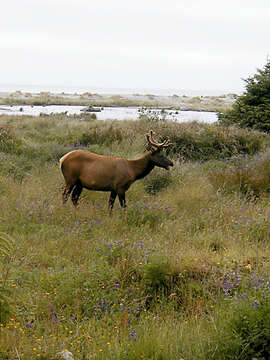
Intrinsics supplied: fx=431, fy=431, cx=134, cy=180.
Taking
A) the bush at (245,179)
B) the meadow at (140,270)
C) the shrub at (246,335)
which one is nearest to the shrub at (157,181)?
the meadow at (140,270)

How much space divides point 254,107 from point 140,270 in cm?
1354

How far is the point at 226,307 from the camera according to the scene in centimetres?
430

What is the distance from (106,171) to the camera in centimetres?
796

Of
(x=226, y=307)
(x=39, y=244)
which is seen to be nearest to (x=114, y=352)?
(x=226, y=307)

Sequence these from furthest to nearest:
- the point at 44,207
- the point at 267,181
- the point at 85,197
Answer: the point at 267,181 → the point at 85,197 → the point at 44,207

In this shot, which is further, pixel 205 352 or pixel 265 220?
pixel 265 220

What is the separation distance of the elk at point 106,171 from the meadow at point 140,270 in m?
0.47

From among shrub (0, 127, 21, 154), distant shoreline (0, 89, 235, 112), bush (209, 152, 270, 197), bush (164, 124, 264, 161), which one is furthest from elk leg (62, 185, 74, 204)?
distant shoreline (0, 89, 235, 112)

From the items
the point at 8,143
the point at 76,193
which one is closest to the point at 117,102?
the point at 8,143

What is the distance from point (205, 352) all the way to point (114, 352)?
0.76 metres

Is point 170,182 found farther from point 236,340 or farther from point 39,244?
point 236,340

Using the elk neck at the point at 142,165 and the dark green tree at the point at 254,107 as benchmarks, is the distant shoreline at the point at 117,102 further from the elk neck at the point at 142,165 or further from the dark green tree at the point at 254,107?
the elk neck at the point at 142,165

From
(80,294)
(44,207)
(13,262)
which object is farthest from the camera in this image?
(44,207)

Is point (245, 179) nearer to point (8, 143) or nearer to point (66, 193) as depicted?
point (66, 193)
